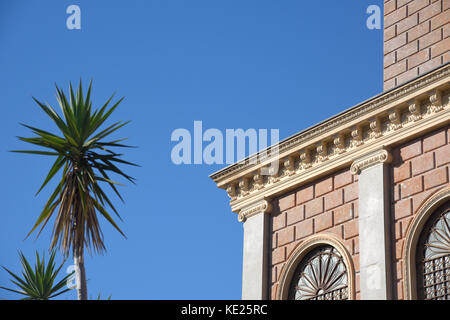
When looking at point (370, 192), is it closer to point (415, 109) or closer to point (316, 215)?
point (316, 215)

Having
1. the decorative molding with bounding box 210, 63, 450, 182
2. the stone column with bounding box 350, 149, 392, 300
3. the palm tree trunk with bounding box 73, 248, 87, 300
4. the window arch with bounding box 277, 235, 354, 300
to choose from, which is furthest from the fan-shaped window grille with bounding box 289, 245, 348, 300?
the palm tree trunk with bounding box 73, 248, 87, 300

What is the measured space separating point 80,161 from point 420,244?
8.02 m

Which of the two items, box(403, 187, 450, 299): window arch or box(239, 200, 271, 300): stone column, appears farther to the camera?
box(239, 200, 271, 300): stone column

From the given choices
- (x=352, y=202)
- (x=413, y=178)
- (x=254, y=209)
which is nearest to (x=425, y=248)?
(x=413, y=178)

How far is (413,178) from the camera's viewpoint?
20000 millimetres

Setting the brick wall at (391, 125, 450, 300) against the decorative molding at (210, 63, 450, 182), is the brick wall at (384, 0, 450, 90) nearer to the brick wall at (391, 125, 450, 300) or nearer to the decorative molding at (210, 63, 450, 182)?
the decorative molding at (210, 63, 450, 182)

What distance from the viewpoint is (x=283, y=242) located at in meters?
22.5

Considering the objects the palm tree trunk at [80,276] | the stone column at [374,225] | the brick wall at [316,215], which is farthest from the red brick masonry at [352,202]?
the palm tree trunk at [80,276]

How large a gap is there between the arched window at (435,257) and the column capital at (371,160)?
5.88 ft

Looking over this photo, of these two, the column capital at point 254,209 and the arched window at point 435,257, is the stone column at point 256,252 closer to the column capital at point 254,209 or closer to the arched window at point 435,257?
the column capital at point 254,209

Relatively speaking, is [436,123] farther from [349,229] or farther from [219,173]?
[219,173]

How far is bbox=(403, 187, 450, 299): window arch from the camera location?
62.5 ft
